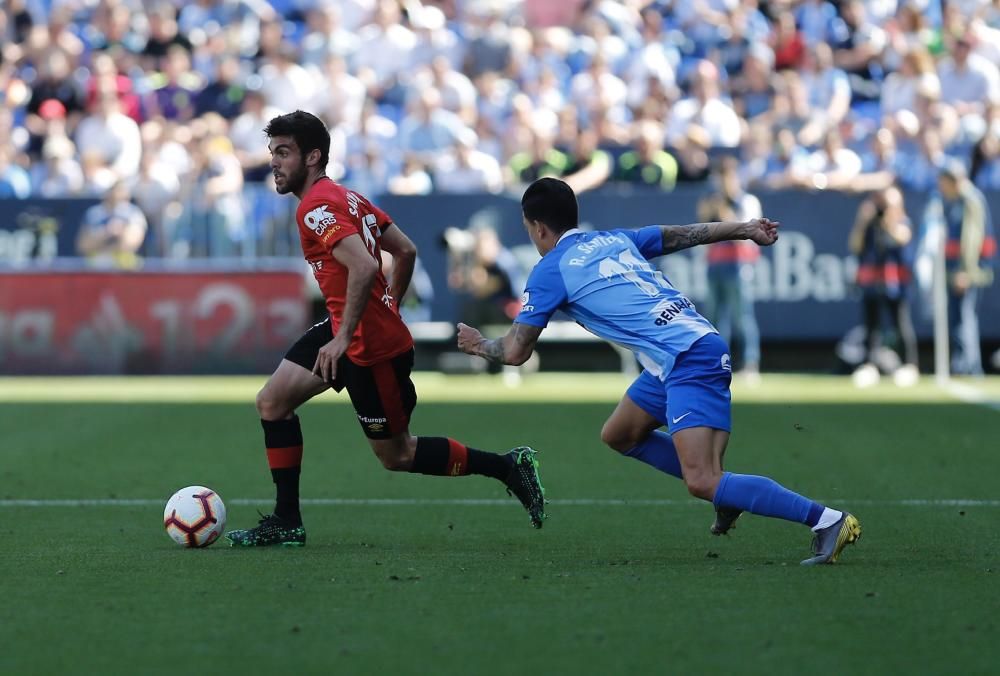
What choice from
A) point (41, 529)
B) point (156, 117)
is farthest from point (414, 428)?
point (156, 117)

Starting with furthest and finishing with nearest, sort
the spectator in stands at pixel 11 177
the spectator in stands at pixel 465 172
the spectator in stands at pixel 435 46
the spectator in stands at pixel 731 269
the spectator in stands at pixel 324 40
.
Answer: the spectator in stands at pixel 324 40 < the spectator in stands at pixel 435 46 < the spectator in stands at pixel 11 177 < the spectator in stands at pixel 465 172 < the spectator in stands at pixel 731 269

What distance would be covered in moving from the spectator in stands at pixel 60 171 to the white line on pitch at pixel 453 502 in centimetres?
1288

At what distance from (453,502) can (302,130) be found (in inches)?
110

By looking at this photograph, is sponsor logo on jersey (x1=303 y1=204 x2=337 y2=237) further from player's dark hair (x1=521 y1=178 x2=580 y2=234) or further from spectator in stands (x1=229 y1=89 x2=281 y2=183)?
spectator in stands (x1=229 y1=89 x2=281 y2=183)

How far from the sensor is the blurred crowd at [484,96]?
2112 centimetres

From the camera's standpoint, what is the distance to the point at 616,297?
726cm

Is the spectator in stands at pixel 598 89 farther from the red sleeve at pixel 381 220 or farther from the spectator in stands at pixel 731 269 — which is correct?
the red sleeve at pixel 381 220

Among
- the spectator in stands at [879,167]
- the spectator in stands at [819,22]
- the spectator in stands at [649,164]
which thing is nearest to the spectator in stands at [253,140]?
the spectator in stands at [649,164]

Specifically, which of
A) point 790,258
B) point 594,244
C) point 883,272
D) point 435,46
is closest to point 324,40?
point 435,46

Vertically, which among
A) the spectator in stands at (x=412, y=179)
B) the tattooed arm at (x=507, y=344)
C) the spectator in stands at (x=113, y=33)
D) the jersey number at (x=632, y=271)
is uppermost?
the spectator in stands at (x=113, y=33)

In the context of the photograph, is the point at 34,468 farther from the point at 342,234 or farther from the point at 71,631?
the point at 71,631

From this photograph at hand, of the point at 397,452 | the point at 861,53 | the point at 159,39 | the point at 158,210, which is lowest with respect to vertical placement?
the point at 397,452

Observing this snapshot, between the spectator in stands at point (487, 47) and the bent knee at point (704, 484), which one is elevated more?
the spectator in stands at point (487, 47)

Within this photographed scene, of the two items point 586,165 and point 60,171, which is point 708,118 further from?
point 60,171
